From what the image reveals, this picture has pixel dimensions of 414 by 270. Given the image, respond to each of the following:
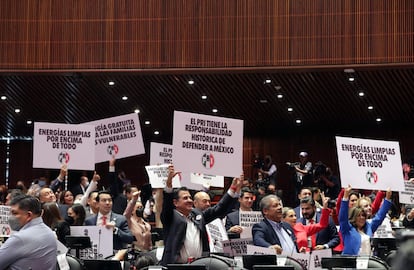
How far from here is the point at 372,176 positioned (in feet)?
37.1

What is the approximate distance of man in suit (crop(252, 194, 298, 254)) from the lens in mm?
9531

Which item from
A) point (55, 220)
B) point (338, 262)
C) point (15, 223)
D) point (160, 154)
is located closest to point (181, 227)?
point (55, 220)

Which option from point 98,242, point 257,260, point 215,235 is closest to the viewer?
point 257,260

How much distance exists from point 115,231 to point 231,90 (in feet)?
40.7

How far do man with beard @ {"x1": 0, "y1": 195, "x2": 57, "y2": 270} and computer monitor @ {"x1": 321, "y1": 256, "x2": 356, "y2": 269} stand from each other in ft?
9.11

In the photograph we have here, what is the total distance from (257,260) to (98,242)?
230 cm

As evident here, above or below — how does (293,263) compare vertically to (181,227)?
below

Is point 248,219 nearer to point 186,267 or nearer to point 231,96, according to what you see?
point 186,267

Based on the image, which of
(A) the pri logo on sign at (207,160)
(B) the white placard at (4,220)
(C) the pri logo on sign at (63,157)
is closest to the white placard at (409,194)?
(A) the pri logo on sign at (207,160)

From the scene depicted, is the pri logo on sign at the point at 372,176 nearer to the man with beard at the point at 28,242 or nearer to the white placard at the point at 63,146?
the white placard at the point at 63,146

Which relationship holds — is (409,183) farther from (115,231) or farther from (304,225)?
(115,231)

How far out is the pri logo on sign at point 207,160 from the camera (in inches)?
418

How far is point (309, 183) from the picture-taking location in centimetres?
2130

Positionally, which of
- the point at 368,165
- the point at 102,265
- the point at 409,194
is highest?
the point at 368,165
